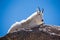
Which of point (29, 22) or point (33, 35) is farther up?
point (29, 22)

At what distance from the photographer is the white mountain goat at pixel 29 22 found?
9.37 ft

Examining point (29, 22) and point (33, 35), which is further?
point (29, 22)

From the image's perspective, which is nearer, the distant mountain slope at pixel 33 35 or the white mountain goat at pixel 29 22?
the distant mountain slope at pixel 33 35

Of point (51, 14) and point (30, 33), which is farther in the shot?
point (51, 14)

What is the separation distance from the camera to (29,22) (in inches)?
118

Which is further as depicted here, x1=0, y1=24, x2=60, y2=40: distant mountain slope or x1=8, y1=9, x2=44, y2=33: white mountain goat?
x1=8, y1=9, x2=44, y2=33: white mountain goat

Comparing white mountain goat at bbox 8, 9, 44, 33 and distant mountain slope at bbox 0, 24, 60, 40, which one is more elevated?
white mountain goat at bbox 8, 9, 44, 33

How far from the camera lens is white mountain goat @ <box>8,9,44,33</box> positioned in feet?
9.37

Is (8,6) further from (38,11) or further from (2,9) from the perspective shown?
(38,11)

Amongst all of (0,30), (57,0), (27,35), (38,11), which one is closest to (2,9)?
(0,30)

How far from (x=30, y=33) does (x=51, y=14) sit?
1.78 metres

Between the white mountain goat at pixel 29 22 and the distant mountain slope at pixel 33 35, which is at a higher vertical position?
the white mountain goat at pixel 29 22

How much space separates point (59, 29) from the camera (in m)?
2.47

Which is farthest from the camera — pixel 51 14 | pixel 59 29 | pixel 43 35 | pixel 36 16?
pixel 51 14
